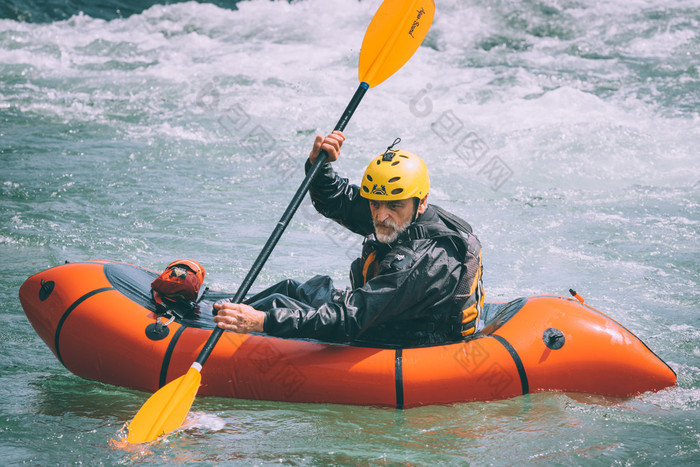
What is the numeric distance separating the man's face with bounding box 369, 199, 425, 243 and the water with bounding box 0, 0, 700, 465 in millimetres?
827

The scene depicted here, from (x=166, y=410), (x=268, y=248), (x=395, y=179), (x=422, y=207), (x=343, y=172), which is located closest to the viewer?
(x=166, y=410)

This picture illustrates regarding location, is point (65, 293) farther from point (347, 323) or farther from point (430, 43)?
point (430, 43)

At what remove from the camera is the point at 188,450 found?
298 cm

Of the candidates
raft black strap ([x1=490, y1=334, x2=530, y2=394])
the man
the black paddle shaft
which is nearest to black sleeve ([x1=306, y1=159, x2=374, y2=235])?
the black paddle shaft

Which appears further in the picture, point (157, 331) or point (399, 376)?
point (157, 331)

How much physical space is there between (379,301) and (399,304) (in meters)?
0.09

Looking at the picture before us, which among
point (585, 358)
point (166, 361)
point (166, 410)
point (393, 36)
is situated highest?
point (393, 36)

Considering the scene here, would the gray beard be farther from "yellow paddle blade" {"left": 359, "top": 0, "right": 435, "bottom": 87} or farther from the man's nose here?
"yellow paddle blade" {"left": 359, "top": 0, "right": 435, "bottom": 87}

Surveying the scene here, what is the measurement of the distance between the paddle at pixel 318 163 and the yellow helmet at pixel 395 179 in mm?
450

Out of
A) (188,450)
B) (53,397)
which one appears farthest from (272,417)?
(53,397)

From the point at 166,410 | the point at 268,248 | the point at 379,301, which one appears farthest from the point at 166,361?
the point at 379,301

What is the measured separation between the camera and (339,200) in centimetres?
384

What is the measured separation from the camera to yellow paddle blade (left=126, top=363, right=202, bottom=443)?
118 inches

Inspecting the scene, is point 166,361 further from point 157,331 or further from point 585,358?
point 585,358
